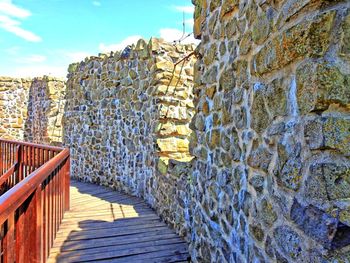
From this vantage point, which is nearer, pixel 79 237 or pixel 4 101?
pixel 79 237

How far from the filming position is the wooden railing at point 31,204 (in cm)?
174

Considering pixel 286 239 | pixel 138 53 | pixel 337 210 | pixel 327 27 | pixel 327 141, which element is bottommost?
pixel 286 239

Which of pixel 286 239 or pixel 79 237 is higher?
pixel 286 239

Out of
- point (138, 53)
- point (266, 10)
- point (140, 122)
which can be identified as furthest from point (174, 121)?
point (266, 10)

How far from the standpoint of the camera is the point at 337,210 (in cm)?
110

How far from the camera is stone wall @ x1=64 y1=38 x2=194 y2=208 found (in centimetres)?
487

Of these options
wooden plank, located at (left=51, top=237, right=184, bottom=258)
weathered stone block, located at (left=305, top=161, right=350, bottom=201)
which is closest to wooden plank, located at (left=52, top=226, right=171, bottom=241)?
wooden plank, located at (left=51, top=237, right=184, bottom=258)

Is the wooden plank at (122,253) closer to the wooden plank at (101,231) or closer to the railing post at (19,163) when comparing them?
the wooden plank at (101,231)

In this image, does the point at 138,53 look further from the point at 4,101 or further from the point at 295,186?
the point at 4,101

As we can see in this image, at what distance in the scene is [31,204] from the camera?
7.50 ft

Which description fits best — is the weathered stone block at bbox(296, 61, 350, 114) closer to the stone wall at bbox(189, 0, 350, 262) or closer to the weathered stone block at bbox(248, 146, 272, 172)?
the stone wall at bbox(189, 0, 350, 262)

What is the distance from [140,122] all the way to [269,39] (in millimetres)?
4160

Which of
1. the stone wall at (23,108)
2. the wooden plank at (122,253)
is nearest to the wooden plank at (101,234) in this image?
the wooden plank at (122,253)

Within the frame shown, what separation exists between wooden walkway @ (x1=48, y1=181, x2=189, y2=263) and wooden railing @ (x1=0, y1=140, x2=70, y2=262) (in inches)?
8.4
